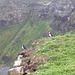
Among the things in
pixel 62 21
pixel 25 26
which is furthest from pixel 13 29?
pixel 62 21

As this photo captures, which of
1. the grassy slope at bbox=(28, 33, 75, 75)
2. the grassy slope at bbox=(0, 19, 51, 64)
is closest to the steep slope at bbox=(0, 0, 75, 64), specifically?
the grassy slope at bbox=(0, 19, 51, 64)

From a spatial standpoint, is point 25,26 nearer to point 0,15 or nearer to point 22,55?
point 0,15

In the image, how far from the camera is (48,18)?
7138 centimetres

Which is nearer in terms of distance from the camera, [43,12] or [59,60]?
[59,60]

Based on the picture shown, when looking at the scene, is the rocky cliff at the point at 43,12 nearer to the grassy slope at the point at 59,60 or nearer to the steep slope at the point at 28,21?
the steep slope at the point at 28,21

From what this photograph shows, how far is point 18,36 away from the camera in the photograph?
6788cm

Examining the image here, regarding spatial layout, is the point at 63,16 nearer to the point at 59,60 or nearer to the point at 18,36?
the point at 18,36

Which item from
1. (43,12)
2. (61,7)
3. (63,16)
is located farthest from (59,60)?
(43,12)

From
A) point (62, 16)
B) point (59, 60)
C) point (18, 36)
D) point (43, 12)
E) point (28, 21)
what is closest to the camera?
point (59, 60)

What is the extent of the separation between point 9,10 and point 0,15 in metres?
6.25

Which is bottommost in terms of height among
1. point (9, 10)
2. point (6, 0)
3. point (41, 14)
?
point (41, 14)

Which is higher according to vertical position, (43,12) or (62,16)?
(43,12)

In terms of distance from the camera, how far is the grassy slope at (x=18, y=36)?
61.2 m

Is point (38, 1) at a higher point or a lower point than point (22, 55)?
higher
